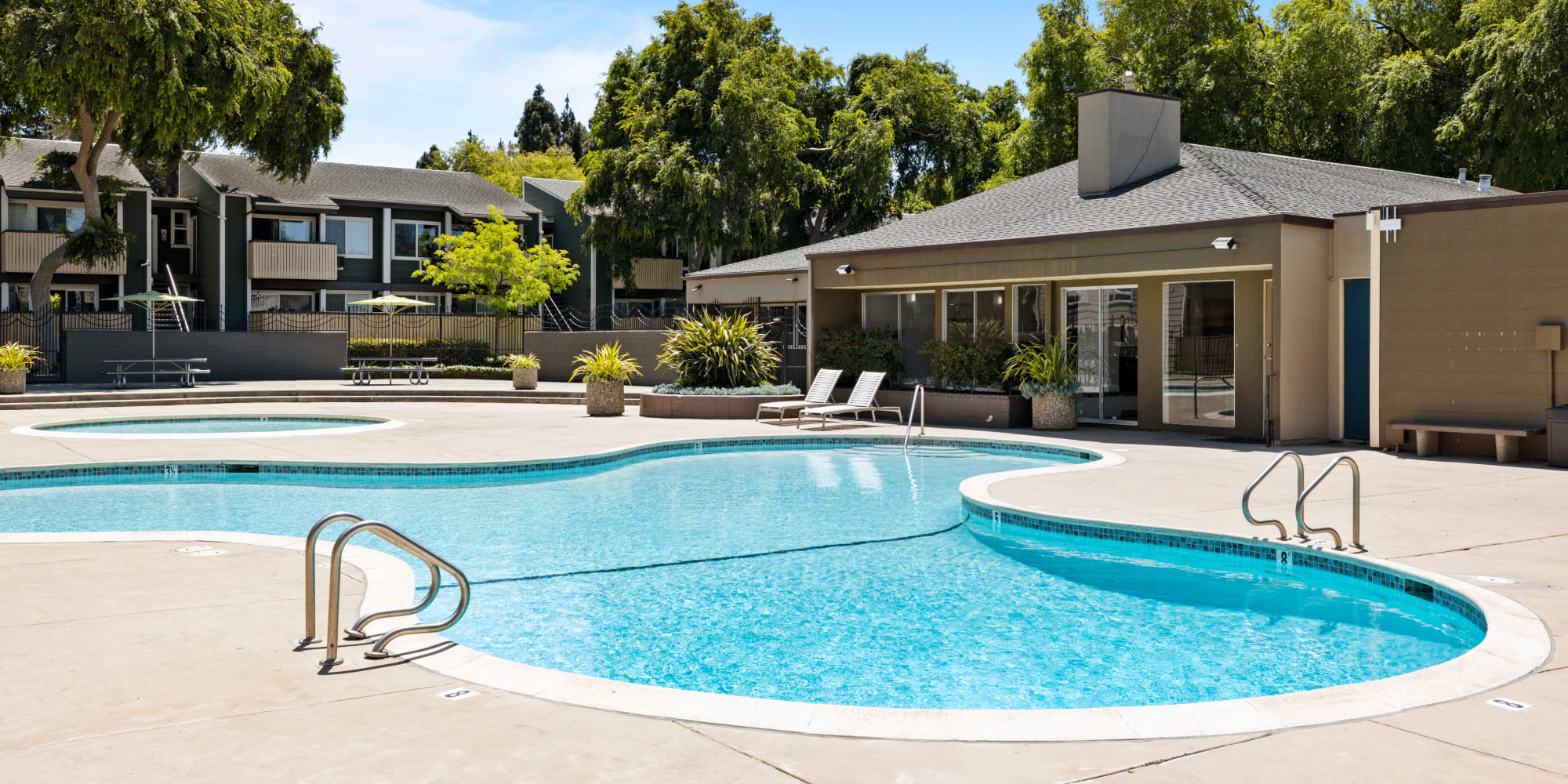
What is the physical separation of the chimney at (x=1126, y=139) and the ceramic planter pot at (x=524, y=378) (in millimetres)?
12925

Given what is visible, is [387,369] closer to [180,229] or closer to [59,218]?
[180,229]

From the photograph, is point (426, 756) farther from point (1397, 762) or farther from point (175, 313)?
point (175, 313)

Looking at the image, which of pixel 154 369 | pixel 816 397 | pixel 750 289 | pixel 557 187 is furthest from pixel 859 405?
pixel 557 187

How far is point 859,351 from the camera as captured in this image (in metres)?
20.6

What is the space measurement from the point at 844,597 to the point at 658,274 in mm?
36400

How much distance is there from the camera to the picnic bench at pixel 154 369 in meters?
24.0

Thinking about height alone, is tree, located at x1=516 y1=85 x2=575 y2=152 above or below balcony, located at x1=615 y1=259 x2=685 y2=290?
above

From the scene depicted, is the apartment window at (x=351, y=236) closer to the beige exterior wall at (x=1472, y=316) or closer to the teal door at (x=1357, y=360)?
the teal door at (x=1357, y=360)

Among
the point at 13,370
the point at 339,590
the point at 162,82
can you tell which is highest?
the point at 162,82

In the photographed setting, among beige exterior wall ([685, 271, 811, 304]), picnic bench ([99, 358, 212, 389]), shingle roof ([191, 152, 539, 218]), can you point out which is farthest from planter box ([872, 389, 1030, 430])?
shingle roof ([191, 152, 539, 218])

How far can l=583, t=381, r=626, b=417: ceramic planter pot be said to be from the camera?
66.1 feet

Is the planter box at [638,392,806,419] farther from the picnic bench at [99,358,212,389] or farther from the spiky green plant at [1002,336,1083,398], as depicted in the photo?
the picnic bench at [99,358,212,389]

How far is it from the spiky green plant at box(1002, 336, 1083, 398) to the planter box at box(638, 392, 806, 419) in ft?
13.9

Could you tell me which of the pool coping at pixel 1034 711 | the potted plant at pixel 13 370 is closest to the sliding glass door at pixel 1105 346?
the pool coping at pixel 1034 711
